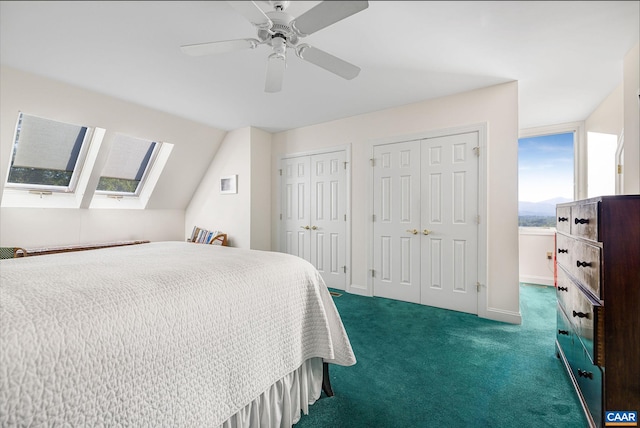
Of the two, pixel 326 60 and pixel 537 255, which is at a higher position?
pixel 326 60

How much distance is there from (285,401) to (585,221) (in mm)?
1906

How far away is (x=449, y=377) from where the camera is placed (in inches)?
75.9

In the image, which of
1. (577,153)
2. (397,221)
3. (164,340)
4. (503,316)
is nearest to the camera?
(164,340)

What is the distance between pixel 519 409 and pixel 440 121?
2875mm

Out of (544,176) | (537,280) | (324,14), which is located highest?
(324,14)

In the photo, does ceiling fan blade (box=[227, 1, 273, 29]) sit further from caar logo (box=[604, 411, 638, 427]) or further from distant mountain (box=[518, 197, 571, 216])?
distant mountain (box=[518, 197, 571, 216])

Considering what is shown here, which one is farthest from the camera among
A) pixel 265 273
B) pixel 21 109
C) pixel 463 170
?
pixel 463 170

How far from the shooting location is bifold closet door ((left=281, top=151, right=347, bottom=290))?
4.14m

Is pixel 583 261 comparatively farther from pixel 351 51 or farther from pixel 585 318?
pixel 351 51

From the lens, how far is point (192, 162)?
4.68m

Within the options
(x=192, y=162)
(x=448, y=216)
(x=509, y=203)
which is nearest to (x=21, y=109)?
(x=192, y=162)

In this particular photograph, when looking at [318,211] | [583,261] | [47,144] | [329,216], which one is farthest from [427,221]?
[47,144]

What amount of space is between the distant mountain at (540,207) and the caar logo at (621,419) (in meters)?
3.67

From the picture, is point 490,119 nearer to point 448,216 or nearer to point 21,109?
point 448,216
